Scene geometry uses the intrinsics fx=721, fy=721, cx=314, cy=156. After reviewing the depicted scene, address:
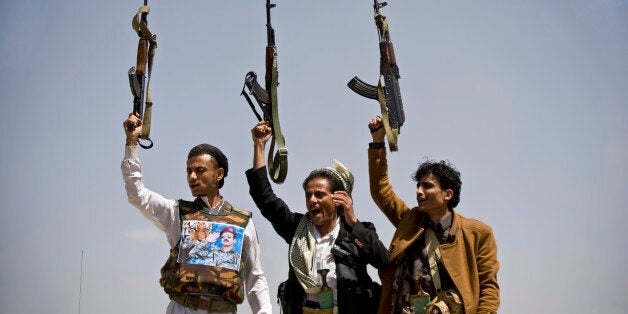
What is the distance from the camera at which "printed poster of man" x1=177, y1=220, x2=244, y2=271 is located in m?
5.89

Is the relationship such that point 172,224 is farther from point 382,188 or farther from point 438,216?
point 438,216

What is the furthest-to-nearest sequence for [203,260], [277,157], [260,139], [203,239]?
1. [277,157]
2. [260,139]
3. [203,239]
4. [203,260]

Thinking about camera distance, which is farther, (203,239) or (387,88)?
(387,88)

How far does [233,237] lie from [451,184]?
80.8 inches

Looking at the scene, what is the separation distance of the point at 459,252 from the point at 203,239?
214cm

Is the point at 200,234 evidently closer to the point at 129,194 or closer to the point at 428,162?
the point at 129,194

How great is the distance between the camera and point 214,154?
6.49 m

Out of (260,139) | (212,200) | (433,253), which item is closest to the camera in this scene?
(433,253)

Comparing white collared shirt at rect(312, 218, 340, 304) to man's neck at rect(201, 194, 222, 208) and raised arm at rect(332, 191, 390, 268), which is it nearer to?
raised arm at rect(332, 191, 390, 268)

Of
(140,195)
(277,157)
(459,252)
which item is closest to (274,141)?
(277,157)

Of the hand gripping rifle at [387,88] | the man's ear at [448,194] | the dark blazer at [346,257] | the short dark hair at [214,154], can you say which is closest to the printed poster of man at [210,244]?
the dark blazer at [346,257]

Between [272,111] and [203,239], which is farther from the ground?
[272,111]

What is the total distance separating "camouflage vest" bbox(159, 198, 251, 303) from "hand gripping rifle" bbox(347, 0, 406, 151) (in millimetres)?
1751

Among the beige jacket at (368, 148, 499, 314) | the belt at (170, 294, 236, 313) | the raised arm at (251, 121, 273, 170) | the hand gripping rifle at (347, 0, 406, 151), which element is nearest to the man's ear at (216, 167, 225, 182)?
the raised arm at (251, 121, 273, 170)
